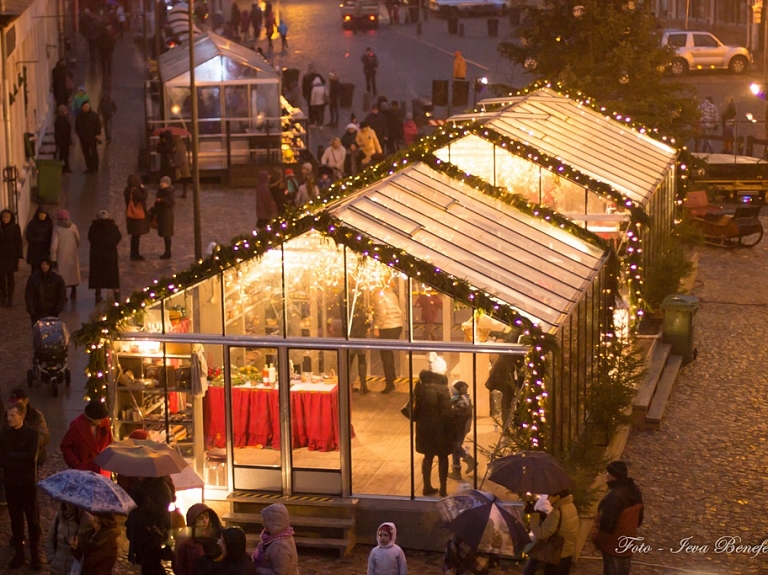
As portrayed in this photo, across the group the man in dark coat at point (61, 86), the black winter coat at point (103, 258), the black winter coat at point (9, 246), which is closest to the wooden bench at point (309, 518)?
the black winter coat at point (103, 258)

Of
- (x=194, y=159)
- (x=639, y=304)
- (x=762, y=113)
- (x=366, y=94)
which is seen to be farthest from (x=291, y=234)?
(x=762, y=113)

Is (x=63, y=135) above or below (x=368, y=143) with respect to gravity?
above

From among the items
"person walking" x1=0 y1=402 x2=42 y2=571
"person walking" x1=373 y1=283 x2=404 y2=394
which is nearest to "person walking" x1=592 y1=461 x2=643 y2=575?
"person walking" x1=373 y1=283 x2=404 y2=394

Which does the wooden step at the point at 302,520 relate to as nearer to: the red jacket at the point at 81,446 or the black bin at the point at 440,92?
the red jacket at the point at 81,446

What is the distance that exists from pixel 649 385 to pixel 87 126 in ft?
60.1

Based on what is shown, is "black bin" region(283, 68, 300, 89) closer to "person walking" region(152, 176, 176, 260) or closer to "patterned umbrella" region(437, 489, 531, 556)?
"person walking" region(152, 176, 176, 260)

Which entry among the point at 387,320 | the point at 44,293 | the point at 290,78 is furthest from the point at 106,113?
the point at 387,320

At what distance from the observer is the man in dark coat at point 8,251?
73.7 feet

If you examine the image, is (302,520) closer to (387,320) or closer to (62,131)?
(387,320)

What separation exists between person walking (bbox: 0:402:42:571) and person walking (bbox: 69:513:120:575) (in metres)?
1.89

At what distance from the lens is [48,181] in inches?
1218

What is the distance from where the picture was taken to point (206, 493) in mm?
14711

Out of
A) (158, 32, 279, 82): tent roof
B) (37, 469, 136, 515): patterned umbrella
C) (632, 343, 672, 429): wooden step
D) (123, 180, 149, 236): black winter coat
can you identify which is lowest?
(632, 343, 672, 429): wooden step

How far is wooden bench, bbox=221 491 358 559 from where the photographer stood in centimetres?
1395
